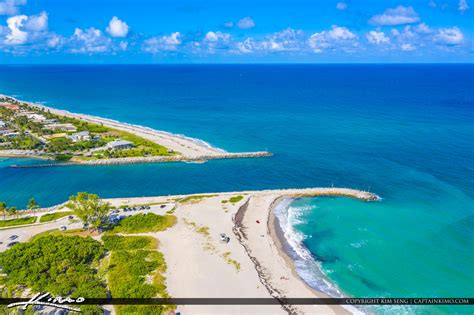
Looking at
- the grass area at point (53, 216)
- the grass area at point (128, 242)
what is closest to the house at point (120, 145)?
the grass area at point (53, 216)

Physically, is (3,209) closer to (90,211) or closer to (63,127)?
(90,211)

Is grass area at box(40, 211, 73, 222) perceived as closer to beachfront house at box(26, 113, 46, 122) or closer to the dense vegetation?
the dense vegetation

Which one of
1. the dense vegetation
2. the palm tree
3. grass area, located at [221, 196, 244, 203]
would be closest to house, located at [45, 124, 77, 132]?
the palm tree

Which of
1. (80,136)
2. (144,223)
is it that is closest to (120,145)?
(80,136)

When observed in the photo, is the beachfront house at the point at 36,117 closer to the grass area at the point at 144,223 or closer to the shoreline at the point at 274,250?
the grass area at the point at 144,223

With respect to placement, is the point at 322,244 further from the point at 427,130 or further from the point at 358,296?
the point at 427,130

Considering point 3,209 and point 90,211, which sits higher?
point 90,211

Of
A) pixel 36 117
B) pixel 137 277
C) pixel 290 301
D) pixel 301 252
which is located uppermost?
pixel 36 117
